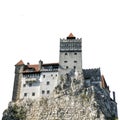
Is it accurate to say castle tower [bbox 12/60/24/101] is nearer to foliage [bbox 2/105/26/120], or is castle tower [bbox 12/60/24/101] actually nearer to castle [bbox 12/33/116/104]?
castle [bbox 12/33/116/104]

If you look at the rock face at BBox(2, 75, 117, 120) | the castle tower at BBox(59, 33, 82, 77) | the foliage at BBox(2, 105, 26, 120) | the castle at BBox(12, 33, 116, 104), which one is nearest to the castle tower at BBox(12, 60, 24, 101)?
the castle at BBox(12, 33, 116, 104)

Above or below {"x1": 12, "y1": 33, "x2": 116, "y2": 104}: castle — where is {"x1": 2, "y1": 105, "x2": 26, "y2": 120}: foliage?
below

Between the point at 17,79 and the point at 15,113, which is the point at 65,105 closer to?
the point at 15,113

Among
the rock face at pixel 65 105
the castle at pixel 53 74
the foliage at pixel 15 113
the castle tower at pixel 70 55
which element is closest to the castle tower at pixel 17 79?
the castle at pixel 53 74

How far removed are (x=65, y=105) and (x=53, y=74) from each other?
29.2 feet

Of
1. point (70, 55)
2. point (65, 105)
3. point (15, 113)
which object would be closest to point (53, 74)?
point (70, 55)

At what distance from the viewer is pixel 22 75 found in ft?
307

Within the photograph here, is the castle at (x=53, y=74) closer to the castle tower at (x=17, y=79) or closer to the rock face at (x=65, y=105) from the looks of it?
the castle tower at (x=17, y=79)

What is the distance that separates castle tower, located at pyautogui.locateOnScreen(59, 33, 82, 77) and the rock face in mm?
2552

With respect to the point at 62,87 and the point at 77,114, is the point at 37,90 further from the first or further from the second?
the point at 77,114

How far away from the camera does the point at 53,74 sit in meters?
91.2

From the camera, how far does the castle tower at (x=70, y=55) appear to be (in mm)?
90938

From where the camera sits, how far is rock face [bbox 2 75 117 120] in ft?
283

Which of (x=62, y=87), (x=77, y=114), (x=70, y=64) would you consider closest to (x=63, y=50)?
(x=70, y=64)
